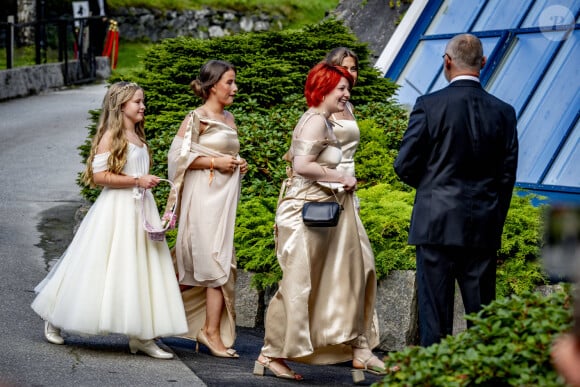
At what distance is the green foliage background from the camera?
8.79 m

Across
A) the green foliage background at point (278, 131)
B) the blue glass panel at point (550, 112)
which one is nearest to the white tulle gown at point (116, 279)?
the green foliage background at point (278, 131)

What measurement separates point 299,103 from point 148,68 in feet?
6.38

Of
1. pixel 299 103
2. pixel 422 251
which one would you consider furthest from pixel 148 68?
pixel 422 251

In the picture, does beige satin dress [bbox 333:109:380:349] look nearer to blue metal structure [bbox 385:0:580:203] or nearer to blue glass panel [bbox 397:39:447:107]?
blue metal structure [bbox 385:0:580:203]

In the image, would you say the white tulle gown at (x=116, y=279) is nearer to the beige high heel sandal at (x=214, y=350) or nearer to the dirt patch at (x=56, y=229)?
the beige high heel sandal at (x=214, y=350)

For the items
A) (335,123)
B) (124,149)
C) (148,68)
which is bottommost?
(148,68)

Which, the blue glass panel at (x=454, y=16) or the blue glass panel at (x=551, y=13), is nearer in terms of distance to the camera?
the blue glass panel at (x=551, y=13)

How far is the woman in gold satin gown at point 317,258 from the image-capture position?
7.37 m

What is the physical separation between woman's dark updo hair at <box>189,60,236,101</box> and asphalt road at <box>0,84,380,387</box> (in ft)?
6.37

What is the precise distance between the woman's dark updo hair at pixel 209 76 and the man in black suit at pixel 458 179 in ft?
6.91

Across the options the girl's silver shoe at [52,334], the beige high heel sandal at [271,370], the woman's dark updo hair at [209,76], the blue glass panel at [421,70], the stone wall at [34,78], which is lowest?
the stone wall at [34,78]

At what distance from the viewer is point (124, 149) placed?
308 inches

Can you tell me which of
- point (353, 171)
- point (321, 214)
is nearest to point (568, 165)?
point (353, 171)

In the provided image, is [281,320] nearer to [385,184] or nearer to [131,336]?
[131,336]
